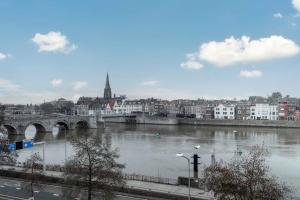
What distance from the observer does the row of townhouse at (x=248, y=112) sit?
598ft

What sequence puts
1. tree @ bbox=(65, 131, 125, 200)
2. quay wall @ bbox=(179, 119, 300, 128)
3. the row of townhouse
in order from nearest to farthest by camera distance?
tree @ bbox=(65, 131, 125, 200) < quay wall @ bbox=(179, 119, 300, 128) < the row of townhouse

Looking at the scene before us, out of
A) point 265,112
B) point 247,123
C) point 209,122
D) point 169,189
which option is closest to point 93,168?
point 169,189

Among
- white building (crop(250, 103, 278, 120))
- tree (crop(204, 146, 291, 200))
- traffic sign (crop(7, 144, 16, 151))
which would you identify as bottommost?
tree (crop(204, 146, 291, 200))

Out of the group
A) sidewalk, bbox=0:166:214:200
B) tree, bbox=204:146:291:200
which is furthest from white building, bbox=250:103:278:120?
tree, bbox=204:146:291:200

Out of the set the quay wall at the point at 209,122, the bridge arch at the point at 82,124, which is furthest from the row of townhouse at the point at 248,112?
the bridge arch at the point at 82,124

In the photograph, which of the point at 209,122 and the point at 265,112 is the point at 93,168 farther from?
the point at 265,112

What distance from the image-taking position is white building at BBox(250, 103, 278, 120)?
181625mm

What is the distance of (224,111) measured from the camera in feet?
622

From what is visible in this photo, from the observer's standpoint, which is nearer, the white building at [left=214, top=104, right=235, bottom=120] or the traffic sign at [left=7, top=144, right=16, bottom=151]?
the traffic sign at [left=7, top=144, right=16, bottom=151]

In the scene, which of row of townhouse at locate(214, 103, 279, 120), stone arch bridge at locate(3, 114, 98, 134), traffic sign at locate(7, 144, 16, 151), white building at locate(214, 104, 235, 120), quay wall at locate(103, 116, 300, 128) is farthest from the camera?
white building at locate(214, 104, 235, 120)

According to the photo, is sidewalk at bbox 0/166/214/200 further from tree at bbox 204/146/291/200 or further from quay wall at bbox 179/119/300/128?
quay wall at bbox 179/119/300/128

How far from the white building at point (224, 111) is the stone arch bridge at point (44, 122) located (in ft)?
208

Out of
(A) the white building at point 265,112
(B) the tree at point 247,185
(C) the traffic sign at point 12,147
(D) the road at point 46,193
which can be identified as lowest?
(D) the road at point 46,193

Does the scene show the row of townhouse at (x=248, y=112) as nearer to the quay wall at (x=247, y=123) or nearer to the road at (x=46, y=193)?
the quay wall at (x=247, y=123)
